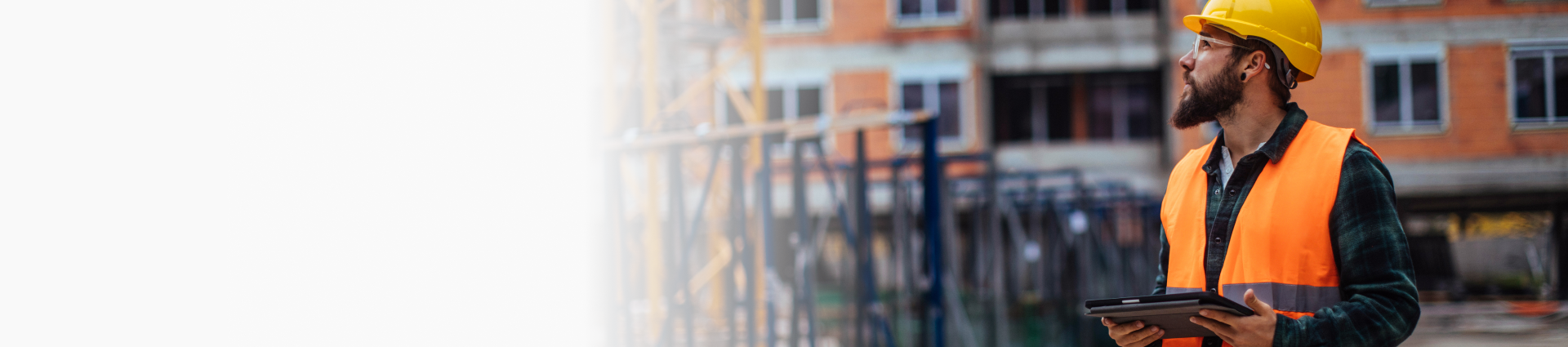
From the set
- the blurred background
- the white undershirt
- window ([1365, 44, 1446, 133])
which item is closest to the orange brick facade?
the blurred background

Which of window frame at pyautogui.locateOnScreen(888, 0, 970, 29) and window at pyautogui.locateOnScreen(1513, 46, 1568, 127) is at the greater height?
window frame at pyautogui.locateOnScreen(888, 0, 970, 29)

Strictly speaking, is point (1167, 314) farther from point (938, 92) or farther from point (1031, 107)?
point (1031, 107)

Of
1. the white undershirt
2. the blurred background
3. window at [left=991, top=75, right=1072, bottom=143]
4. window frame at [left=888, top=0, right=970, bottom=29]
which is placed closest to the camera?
the white undershirt

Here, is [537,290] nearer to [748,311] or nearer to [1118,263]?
[748,311]

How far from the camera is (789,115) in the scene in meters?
17.5

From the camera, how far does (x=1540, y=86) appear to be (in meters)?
8.84

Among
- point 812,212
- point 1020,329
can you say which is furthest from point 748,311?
point 812,212

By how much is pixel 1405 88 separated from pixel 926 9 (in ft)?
25.0

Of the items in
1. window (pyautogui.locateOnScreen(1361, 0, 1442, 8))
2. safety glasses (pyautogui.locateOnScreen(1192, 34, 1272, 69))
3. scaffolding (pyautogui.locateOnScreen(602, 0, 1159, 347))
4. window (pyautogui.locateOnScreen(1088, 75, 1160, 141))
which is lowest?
scaffolding (pyautogui.locateOnScreen(602, 0, 1159, 347))

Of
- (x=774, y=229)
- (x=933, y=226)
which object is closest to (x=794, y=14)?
(x=774, y=229)

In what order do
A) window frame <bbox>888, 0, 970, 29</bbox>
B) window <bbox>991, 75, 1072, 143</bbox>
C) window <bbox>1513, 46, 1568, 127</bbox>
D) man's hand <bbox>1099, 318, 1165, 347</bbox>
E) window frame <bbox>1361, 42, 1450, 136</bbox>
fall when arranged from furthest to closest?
window <bbox>991, 75, 1072, 143</bbox>, window frame <bbox>888, 0, 970, 29</bbox>, window frame <bbox>1361, 42, 1450, 136</bbox>, window <bbox>1513, 46, 1568, 127</bbox>, man's hand <bbox>1099, 318, 1165, 347</bbox>

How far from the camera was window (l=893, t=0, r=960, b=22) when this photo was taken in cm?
1759

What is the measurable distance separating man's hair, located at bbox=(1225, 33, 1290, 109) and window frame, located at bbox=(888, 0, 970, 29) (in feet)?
52.5

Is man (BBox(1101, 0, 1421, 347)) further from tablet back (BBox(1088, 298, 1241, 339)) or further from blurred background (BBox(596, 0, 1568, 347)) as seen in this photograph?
blurred background (BBox(596, 0, 1568, 347))
